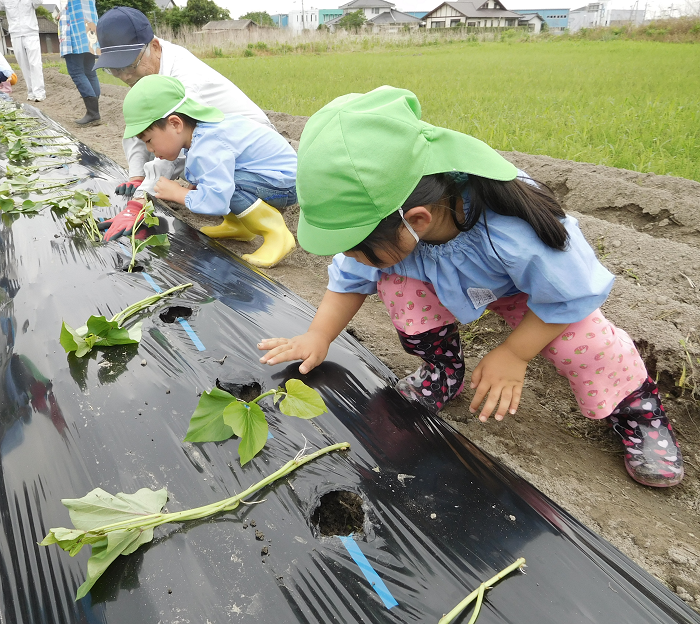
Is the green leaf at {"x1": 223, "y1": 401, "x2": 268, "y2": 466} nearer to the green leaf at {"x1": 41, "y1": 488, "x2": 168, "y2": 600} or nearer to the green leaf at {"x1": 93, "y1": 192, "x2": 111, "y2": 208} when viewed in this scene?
the green leaf at {"x1": 41, "y1": 488, "x2": 168, "y2": 600}

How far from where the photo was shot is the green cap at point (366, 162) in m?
0.97

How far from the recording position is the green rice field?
11.8 feet

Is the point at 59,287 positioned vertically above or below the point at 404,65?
below

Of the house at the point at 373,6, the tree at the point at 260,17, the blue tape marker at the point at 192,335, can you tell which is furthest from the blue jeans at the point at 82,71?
the house at the point at 373,6

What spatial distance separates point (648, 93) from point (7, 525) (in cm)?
656

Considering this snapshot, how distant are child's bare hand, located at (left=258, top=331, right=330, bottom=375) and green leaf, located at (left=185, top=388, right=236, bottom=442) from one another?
0.25m

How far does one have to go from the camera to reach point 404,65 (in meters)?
10.8

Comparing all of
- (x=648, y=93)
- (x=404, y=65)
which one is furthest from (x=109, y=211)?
(x=404, y=65)

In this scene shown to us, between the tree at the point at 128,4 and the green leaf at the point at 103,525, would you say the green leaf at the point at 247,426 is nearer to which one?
the green leaf at the point at 103,525

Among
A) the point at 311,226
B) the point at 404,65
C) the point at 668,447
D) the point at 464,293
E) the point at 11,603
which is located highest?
the point at 404,65

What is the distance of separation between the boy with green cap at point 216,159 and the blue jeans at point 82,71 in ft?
14.3

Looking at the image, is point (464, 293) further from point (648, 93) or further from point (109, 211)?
point (648, 93)

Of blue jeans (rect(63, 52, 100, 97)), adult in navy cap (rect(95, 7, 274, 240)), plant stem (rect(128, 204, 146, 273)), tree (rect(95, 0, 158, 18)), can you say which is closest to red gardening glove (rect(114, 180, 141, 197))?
adult in navy cap (rect(95, 7, 274, 240))

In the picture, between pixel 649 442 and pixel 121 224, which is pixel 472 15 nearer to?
pixel 121 224
